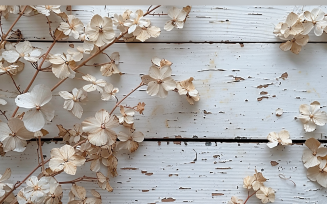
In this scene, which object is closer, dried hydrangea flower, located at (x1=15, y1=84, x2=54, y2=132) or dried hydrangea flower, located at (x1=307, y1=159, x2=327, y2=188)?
dried hydrangea flower, located at (x1=15, y1=84, x2=54, y2=132)

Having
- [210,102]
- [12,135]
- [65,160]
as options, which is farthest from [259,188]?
[12,135]


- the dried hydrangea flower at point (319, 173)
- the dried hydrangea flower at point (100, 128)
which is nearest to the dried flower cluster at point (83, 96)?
the dried hydrangea flower at point (100, 128)

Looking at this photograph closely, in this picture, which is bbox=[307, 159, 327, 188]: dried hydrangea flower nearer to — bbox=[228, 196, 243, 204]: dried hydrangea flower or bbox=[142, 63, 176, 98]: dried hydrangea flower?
bbox=[228, 196, 243, 204]: dried hydrangea flower

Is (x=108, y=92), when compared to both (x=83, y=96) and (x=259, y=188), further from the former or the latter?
(x=259, y=188)

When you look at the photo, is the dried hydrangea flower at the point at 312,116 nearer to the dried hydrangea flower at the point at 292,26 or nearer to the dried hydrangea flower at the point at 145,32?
the dried hydrangea flower at the point at 292,26

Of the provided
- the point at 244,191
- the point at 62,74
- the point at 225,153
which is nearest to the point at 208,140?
the point at 225,153

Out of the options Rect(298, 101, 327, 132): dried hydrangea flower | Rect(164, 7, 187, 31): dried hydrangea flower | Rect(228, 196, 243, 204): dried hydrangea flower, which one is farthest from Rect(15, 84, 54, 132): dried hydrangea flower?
Rect(298, 101, 327, 132): dried hydrangea flower

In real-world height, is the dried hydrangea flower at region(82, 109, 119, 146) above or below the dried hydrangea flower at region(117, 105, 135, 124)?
below
